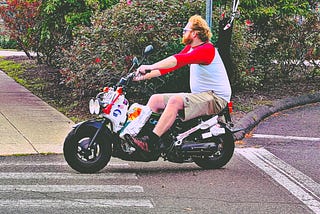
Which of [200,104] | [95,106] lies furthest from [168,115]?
[95,106]

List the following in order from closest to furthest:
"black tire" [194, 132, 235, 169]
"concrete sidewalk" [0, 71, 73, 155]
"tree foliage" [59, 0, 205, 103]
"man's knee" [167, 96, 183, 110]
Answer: "man's knee" [167, 96, 183, 110] → "black tire" [194, 132, 235, 169] → "concrete sidewalk" [0, 71, 73, 155] → "tree foliage" [59, 0, 205, 103]

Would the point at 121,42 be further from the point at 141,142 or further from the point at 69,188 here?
the point at 69,188

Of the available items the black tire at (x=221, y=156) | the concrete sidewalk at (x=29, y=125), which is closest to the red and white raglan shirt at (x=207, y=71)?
the black tire at (x=221, y=156)

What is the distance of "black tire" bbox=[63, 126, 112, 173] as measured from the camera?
280 inches

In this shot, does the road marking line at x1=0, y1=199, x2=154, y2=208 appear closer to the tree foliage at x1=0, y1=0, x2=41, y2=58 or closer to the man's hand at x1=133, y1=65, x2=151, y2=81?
the man's hand at x1=133, y1=65, x2=151, y2=81

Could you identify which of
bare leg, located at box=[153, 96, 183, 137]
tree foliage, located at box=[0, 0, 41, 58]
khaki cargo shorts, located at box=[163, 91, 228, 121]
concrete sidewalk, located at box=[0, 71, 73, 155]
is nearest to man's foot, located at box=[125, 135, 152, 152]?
bare leg, located at box=[153, 96, 183, 137]

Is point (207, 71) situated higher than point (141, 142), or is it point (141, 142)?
point (207, 71)

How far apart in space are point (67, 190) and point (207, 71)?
2051mm

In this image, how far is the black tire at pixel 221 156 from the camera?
764 cm

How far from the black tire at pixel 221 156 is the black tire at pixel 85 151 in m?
1.13

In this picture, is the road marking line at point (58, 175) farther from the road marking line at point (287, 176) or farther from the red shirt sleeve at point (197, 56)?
the road marking line at point (287, 176)

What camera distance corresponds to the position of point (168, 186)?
682 cm

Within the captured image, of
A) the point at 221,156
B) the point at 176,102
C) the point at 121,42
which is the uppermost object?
the point at 176,102

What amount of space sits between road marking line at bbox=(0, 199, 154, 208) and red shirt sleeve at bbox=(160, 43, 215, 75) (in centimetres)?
165
